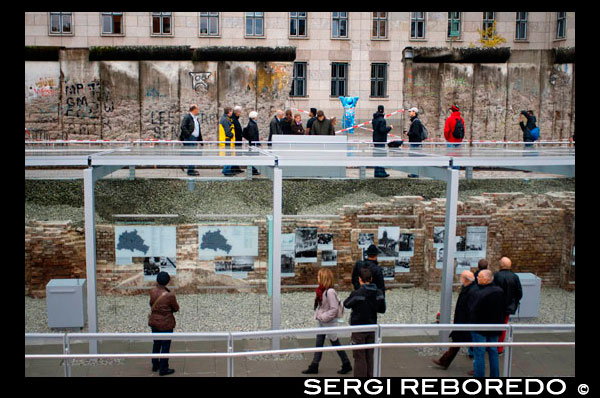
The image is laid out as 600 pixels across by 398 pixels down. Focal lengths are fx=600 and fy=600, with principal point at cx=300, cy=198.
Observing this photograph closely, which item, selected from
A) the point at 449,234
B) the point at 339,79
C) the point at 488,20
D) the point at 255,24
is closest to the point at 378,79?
the point at 339,79

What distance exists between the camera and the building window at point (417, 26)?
113 ft

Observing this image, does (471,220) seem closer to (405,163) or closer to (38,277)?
(405,163)

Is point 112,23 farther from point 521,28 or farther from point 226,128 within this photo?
point 521,28

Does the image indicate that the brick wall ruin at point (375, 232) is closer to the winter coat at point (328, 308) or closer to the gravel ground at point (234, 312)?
the gravel ground at point (234, 312)

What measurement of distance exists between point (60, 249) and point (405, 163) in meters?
6.58

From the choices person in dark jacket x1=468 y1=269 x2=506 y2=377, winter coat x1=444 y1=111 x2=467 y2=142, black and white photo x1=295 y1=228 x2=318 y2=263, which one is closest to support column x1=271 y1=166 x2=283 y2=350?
black and white photo x1=295 y1=228 x2=318 y2=263

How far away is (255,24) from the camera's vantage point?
33562mm

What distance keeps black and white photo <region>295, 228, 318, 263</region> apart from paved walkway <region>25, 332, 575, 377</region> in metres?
4.14

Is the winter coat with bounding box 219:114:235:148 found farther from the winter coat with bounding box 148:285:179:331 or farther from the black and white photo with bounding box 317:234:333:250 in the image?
the winter coat with bounding box 148:285:179:331

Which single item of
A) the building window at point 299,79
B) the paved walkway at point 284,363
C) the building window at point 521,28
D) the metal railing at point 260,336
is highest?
the building window at point 521,28

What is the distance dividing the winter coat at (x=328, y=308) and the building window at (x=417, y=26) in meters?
28.9

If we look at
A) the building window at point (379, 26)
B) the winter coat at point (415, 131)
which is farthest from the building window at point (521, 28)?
the winter coat at point (415, 131)

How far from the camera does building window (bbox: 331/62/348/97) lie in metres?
33.8

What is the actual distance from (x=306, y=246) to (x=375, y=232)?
1359 mm
